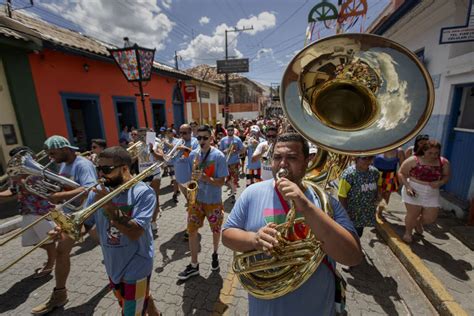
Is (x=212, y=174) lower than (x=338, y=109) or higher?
lower

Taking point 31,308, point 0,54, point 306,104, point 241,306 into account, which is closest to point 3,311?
point 31,308

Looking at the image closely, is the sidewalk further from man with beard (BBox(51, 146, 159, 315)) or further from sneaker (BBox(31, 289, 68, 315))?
sneaker (BBox(31, 289, 68, 315))

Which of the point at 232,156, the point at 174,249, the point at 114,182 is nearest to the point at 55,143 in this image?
the point at 114,182

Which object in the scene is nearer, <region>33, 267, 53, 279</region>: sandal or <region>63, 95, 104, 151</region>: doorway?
<region>33, 267, 53, 279</region>: sandal

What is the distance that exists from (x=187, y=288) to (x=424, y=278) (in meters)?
3.22

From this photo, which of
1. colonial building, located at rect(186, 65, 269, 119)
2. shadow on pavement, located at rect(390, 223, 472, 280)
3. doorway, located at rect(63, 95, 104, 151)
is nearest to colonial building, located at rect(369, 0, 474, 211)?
shadow on pavement, located at rect(390, 223, 472, 280)

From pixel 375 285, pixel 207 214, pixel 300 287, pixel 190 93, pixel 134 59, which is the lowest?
pixel 375 285

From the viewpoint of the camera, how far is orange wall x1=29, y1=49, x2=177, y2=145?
7.19 meters

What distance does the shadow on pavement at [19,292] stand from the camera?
2.84m

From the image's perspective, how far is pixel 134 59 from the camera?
22.1ft

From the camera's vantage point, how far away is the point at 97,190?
73.5 inches

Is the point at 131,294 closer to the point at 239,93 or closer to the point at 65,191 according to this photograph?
the point at 65,191

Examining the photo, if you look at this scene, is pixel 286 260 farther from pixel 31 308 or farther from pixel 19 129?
pixel 19 129

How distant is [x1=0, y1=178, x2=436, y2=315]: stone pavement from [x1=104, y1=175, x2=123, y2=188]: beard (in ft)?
5.74
